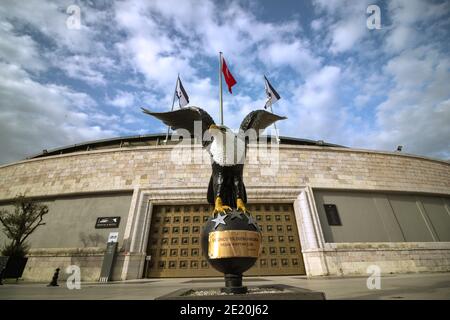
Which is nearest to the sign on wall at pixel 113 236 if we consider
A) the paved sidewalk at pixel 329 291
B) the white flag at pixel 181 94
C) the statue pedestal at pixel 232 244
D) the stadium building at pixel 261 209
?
the stadium building at pixel 261 209

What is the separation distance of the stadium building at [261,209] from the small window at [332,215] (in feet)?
0.17

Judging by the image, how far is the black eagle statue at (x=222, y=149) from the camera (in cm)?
352

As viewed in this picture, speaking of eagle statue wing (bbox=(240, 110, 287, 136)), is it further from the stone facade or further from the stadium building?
the stone facade

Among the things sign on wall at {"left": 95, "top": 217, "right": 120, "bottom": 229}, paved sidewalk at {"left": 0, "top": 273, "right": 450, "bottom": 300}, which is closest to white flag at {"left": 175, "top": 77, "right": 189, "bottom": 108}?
sign on wall at {"left": 95, "top": 217, "right": 120, "bottom": 229}

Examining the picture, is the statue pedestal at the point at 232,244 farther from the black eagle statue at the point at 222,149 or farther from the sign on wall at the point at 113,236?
the sign on wall at the point at 113,236

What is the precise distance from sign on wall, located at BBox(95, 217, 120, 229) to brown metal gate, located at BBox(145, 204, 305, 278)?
173cm

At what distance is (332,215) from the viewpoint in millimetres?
10664

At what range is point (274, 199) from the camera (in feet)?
35.0

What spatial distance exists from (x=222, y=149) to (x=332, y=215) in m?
9.52

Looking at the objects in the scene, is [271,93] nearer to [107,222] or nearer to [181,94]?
[181,94]

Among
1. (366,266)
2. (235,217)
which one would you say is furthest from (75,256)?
(366,266)

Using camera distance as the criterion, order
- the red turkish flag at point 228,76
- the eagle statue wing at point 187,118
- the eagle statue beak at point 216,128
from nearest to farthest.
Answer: the eagle statue beak at point 216,128 → the eagle statue wing at point 187,118 → the red turkish flag at point 228,76

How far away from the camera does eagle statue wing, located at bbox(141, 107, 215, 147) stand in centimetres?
362
